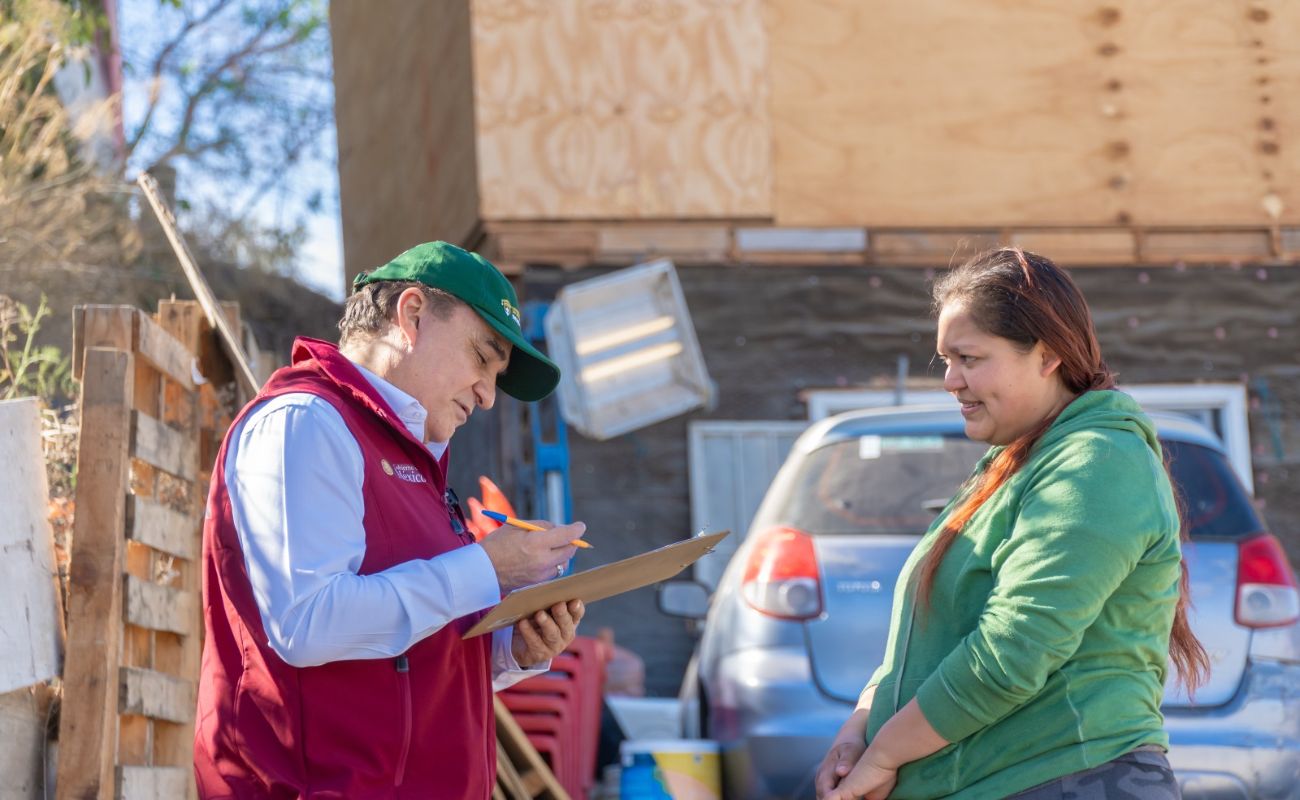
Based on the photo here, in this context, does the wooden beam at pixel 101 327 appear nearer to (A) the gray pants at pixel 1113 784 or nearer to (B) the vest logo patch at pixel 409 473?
(B) the vest logo patch at pixel 409 473

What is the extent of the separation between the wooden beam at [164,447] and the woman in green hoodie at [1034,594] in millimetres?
2524

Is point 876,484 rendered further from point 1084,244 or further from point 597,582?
point 1084,244

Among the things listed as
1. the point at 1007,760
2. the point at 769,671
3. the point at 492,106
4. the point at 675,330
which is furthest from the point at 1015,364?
the point at 492,106

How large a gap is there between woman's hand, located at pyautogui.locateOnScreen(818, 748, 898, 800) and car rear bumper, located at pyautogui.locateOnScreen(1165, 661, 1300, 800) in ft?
8.01

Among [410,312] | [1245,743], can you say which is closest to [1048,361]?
[410,312]

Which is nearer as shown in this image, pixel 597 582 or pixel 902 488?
pixel 597 582

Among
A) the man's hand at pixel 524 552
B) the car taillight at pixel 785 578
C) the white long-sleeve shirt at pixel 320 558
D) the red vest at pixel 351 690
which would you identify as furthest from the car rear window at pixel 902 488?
the white long-sleeve shirt at pixel 320 558

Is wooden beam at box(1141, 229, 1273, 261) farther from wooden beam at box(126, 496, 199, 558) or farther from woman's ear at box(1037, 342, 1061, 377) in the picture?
woman's ear at box(1037, 342, 1061, 377)

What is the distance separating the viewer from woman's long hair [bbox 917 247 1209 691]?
3043 mm

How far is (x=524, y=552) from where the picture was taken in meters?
2.91

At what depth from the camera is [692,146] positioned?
400 inches

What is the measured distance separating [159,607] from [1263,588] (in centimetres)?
Result: 366

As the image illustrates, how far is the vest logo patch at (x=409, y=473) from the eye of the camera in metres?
2.93

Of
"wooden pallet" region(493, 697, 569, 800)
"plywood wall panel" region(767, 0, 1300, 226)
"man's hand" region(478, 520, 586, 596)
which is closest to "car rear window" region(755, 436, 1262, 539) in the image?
"wooden pallet" region(493, 697, 569, 800)
